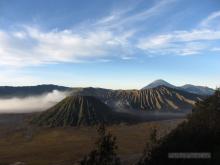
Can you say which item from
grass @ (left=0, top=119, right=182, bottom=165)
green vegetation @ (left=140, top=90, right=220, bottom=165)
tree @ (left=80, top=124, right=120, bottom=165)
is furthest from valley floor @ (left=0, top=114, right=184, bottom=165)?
tree @ (left=80, top=124, right=120, bottom=165)

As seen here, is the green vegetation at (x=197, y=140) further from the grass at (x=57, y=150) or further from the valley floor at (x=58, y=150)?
the grass at (x=57, y=150)

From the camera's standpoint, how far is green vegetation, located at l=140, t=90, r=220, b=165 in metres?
67.4

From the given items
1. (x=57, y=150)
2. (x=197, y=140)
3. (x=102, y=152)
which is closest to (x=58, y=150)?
(x=57, y=150)

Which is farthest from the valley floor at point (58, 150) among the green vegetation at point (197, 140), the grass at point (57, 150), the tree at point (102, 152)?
the tree at point (102, 152)

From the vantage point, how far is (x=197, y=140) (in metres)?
78.2

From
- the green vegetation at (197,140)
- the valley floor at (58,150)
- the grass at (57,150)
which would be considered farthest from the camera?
the grass at (57,150)

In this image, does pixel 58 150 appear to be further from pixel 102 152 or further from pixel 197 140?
pixel 197 140

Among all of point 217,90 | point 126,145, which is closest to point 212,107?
point 217,90

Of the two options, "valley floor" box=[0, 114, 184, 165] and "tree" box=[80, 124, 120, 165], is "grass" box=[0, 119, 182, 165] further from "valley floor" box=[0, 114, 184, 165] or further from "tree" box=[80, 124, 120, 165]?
"tree" box=[80, 124, 120, 165]

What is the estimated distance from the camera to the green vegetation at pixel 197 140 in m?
67.4

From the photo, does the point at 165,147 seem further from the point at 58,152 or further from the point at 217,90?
the point at 58,152

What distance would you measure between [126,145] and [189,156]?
100185 mm

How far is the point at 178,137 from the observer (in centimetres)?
8612

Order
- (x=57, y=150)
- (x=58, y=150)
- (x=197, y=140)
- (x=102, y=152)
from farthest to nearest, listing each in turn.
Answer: (x=57, y=150) → (x=58, y=150) → (x=197, y=140) → (x=102, y=152)
